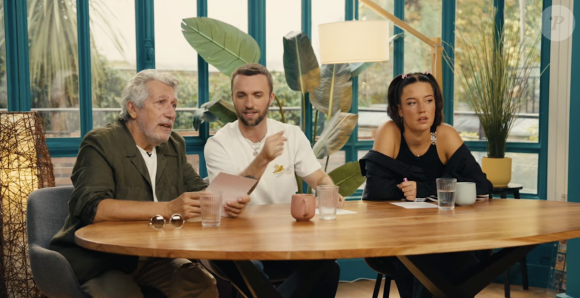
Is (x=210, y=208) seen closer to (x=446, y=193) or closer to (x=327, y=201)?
(x=327, y=201)

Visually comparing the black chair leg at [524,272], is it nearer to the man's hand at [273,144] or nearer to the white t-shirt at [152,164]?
the man's hand at [273,144]

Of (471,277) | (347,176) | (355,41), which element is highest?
(355,41)

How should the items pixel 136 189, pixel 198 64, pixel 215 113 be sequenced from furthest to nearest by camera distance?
pixel 198 64
pixel 215 113
pixel 136 189

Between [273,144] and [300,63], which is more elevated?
[300,63]

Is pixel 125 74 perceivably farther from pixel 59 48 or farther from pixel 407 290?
pixel 407 290

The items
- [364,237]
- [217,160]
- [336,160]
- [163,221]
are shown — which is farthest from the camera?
[336,160]

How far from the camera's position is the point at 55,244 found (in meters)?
2.49

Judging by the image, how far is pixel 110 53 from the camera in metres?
4.34

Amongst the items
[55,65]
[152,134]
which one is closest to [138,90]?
[152,134]

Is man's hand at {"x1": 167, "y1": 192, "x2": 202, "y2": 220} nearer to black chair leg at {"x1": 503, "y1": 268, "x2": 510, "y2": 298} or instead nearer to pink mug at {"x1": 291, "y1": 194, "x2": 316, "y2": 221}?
pink mug at {"x1": 291, "y1": 194, "x2": 316, "y2": 221}

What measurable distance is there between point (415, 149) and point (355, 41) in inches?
41.2

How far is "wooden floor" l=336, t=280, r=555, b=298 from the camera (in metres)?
4.45

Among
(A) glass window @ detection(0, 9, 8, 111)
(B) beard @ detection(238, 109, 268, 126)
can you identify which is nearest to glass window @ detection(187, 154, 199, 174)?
(A) glass window @ detection(0, 9, 8, 111)

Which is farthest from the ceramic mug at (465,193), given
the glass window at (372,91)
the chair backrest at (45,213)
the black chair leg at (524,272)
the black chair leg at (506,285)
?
the glass window at (372,91)
